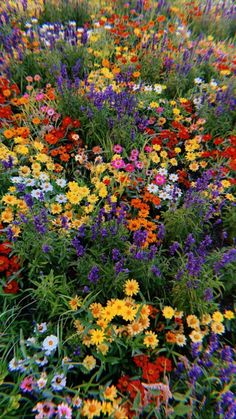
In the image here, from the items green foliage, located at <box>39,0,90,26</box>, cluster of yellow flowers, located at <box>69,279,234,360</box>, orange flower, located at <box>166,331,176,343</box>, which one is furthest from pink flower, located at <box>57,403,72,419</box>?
green foliage, located at <box>39,0,90,26</box>

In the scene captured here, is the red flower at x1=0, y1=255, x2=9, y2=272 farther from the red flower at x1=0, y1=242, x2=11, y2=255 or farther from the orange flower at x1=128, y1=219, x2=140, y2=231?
the orange flower at x1=128, y1=219, x2=140, y2=231

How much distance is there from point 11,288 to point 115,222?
0.81 m

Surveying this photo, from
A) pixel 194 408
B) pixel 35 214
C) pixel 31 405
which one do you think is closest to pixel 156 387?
pixel 194 408

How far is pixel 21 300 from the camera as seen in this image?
2203mm

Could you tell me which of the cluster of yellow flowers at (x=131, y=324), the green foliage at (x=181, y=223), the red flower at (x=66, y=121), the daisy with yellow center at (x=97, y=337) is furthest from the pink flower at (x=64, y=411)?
the red flower at (x=66, y=121)

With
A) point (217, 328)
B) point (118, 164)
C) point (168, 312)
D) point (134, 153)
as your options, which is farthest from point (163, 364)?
point (134, 153)

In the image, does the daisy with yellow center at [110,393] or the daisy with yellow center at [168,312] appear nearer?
the daisy with yellow center at [110,393]

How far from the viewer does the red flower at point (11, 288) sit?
7.19 ft

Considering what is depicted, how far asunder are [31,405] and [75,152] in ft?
6.73

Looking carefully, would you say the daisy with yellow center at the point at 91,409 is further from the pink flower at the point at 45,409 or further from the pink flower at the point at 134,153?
the pink flower at the point at 134,153

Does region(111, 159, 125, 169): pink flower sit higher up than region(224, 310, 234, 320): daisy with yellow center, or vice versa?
region(111, 159, 125, 169): pink flower

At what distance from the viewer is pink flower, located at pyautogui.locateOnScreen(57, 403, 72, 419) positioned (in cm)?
164

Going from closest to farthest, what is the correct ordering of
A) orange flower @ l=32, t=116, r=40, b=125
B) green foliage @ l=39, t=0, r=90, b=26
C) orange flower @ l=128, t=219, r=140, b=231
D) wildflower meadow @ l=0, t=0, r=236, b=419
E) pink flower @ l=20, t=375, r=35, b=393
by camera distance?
pink flower @ l=20, t=375, r=35, b=393, wildflower meadow @ l=0, t=0, r=236, b=419, orange flower @ l=128, t=219, r=140, b=231, orange flower @ l=32, t=116, r=40, b=125, green foliage @ l=39, t=0, r=90, b=26

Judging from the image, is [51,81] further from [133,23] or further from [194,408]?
[194,408]
